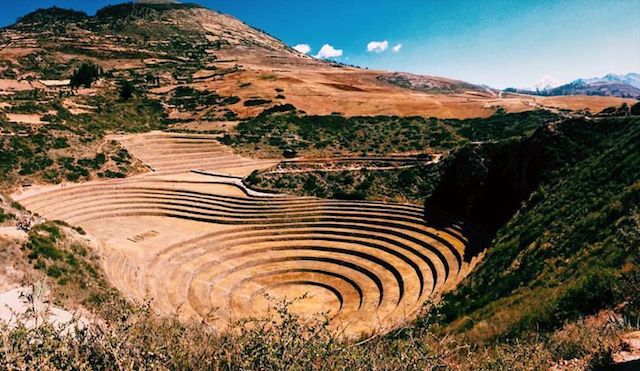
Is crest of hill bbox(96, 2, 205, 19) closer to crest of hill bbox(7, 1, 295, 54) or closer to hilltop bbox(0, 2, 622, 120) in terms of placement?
crest of hill bbox(7, 1, 295, 54)

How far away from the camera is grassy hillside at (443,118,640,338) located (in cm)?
903

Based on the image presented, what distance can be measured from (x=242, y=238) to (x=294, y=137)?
1087 inches

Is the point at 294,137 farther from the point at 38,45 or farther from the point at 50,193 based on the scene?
the point at 38,45

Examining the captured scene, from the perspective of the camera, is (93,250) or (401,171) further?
(401,171)

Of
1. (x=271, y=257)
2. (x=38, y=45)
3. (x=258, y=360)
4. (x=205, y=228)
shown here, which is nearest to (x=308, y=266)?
(x=271, y=257)

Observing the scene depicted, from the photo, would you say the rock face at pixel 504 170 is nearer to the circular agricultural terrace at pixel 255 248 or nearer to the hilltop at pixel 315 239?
the hilltop at pixel 315 239

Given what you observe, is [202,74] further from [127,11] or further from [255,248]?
[127,11]

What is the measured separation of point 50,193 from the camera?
2723 centimetres

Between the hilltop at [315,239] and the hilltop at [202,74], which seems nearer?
the hilltop at [315,239]

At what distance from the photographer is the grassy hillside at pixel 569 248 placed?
903 centimetres

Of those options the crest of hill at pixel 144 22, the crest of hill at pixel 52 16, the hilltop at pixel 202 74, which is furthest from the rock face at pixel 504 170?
the crest of hill at pixel 52 16

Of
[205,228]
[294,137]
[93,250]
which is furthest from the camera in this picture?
[294,137]

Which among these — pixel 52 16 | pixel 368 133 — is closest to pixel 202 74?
pixel 368 133

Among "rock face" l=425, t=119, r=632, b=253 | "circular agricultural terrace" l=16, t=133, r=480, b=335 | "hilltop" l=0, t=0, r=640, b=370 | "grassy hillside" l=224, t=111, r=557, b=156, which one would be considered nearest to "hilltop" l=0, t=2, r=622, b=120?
"grassy hillside" l=224, t=111, r=557, b=156
